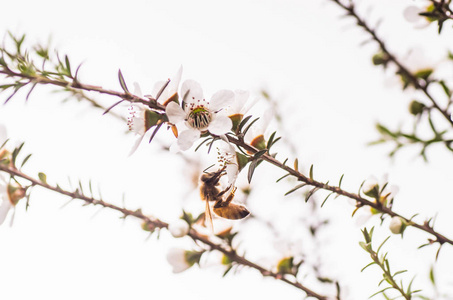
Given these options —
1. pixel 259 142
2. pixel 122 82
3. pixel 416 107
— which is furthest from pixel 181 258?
pixel 416 107

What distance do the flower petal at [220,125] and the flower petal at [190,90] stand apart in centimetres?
7

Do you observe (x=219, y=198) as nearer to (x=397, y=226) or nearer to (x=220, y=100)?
(x=220, y=100)

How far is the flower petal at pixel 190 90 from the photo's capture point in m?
0.75

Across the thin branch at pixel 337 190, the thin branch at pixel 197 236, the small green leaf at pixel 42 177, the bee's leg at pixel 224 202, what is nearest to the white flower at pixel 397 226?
the thin branch at pixel 337 190

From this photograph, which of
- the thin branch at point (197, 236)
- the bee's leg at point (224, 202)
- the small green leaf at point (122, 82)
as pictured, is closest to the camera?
the small green leaf at point (122, 82)

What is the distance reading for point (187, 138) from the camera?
28.5 inches

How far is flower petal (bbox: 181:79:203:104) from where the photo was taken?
29.6 inches

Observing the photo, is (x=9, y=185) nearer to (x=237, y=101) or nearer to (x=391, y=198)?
(x=237, y=101)

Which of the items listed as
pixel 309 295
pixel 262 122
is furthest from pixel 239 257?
pixel 262 122

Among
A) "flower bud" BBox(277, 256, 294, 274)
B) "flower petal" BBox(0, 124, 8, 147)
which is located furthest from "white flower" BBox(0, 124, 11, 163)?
"flower bud" BBox(277, 256, 294, 274)

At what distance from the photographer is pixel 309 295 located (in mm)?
936

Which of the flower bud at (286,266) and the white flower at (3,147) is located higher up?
the flower bud at (286,266)

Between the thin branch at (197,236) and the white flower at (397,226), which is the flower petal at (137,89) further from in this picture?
the white flower at (397,226)

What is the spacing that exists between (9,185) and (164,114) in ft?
1.26
